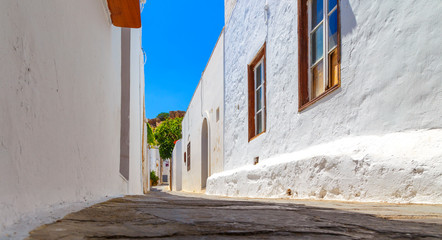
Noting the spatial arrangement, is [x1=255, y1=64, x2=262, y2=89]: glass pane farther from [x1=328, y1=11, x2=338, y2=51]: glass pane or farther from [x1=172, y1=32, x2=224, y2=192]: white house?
[x1=328, y1=11, x2=338, y2=51]: glass pane

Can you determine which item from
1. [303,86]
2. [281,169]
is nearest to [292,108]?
[303,86]

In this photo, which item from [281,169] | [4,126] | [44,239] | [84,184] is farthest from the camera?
[281,169]

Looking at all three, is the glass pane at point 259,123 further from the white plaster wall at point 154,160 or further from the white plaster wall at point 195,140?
the white plaster wall at point 154,160

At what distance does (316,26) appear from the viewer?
14.1 ft

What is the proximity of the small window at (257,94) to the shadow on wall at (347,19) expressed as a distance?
2.37m

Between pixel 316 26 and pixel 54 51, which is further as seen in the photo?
pixel 316 26

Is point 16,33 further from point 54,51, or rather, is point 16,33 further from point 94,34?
point 94,34

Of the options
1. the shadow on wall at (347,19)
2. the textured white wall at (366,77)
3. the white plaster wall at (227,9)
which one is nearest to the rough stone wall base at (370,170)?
the textured white wall at (366,77)

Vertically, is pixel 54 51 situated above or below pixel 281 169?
above

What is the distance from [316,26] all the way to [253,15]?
94.4 inches

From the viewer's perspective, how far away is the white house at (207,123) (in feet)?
30.6

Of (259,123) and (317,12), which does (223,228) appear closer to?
(317,12)

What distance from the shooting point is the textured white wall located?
2.62m

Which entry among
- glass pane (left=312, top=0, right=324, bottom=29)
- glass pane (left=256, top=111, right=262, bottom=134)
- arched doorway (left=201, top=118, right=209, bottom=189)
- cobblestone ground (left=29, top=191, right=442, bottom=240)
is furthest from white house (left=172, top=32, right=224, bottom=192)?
cobblestone ground (left=29, top=191, right=442, bottom=240)
